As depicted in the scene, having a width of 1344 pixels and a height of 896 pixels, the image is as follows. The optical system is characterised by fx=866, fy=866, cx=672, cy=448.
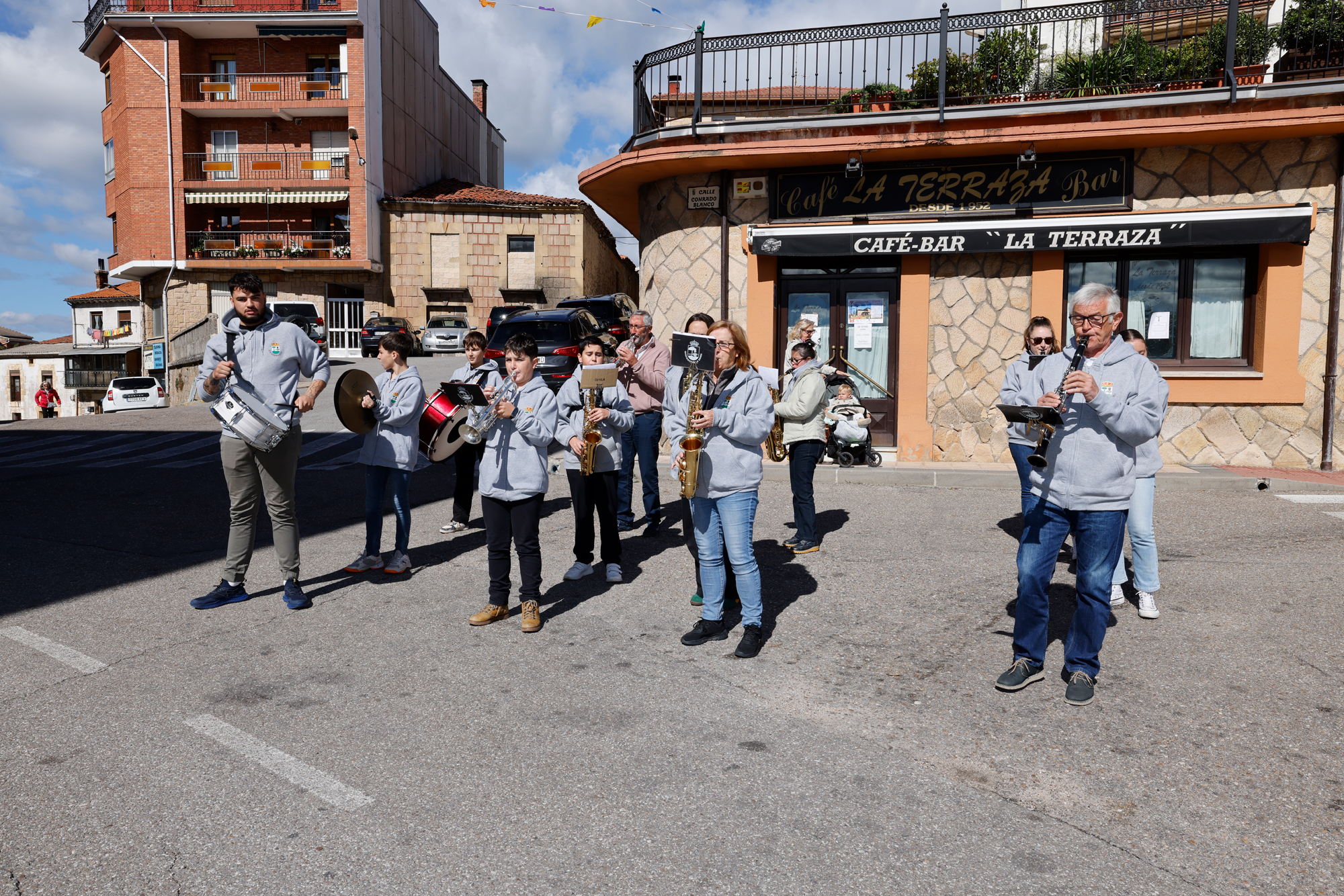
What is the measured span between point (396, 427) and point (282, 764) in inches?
135

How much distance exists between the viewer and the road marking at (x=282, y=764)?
10.1 feet

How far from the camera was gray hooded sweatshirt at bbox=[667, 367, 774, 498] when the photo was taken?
15.0 ft

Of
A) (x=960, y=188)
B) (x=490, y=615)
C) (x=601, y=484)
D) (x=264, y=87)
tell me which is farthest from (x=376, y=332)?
(x=490, y=615)

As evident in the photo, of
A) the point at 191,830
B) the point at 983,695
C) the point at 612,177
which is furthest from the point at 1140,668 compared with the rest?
the point at 612,177

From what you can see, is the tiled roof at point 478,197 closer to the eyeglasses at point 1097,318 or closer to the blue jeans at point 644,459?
the blue jeans at point 644,459

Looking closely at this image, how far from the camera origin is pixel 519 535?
503 cm

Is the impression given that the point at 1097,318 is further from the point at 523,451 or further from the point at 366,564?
the point at 366,564

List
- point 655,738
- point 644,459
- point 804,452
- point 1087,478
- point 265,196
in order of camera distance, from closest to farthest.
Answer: point 655,738
point 1087,478
point 804,452
point 644,459
point 265,196

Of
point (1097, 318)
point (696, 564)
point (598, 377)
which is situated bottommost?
point (696, 564)

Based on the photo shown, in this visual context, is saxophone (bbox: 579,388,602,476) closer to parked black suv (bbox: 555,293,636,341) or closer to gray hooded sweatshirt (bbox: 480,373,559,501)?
gray hooded sweatshirt (bbox: 480,373,559,501)

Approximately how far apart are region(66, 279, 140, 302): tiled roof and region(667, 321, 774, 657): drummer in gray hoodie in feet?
171

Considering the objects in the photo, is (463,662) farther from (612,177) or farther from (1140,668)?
(612,177)

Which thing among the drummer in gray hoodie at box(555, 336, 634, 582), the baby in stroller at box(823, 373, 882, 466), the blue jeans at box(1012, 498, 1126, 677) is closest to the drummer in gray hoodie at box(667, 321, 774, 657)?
the drummer in gray hoodie at box(555, 336, 634, 582)

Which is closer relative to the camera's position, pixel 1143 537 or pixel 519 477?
pixel 519 477
